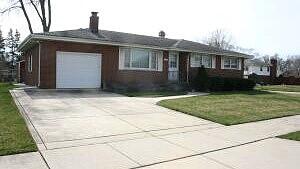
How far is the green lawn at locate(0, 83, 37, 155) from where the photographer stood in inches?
250

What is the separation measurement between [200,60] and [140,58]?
19.3ft

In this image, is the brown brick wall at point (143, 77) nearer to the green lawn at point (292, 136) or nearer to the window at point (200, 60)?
the window at point (200, 60)

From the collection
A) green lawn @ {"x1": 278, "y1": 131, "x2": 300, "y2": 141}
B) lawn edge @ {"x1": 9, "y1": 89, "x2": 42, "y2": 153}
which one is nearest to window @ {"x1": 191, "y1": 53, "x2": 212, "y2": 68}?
lawn edge @ {"x1": 9, "y1": 89, "x2": 42, "y2": 153}

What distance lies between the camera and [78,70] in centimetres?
1925

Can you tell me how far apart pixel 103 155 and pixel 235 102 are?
10.1 metres

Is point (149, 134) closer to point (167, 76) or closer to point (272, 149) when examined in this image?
point (272, 149)

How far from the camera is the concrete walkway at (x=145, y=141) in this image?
Result: 19.6 ft

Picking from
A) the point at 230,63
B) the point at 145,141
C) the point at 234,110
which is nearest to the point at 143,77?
the point at 230,63

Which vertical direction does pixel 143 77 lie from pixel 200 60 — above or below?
below

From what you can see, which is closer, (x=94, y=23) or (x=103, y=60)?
(x=103, y=60)

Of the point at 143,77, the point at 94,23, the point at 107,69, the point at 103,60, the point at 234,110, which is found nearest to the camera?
the point at 234,110

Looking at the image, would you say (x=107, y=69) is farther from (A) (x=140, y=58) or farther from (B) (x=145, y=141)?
(B) (x=145, y=141)

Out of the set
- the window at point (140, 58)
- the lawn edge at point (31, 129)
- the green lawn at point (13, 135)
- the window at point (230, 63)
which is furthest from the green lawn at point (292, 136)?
the window at point (230, 63)

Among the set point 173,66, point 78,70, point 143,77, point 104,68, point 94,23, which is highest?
point 94,23
